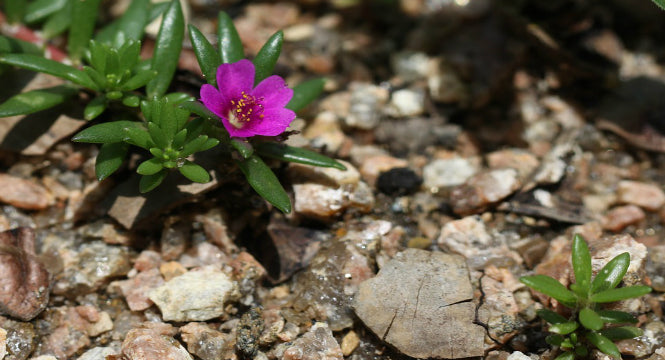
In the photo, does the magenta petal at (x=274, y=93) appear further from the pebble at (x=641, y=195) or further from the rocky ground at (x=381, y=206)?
the pebble at (x=641, y=195)

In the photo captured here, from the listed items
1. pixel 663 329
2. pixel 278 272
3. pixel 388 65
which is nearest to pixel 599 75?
pixel 388 65

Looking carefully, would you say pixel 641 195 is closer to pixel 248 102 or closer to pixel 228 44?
pixel 248 102

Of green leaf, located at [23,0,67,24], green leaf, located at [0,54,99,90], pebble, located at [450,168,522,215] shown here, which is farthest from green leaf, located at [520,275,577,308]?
green leaf, located at [23,0,67,24]

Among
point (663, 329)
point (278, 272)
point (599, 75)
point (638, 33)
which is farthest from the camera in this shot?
point (638, 33)

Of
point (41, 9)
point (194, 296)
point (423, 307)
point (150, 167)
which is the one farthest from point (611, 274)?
point (41, 9)

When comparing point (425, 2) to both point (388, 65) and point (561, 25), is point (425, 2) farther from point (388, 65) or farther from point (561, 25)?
point (561, 25)

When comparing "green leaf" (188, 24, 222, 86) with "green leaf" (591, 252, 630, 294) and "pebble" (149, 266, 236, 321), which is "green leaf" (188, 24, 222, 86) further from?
"green leaf" (591, 252, 630, 294)
